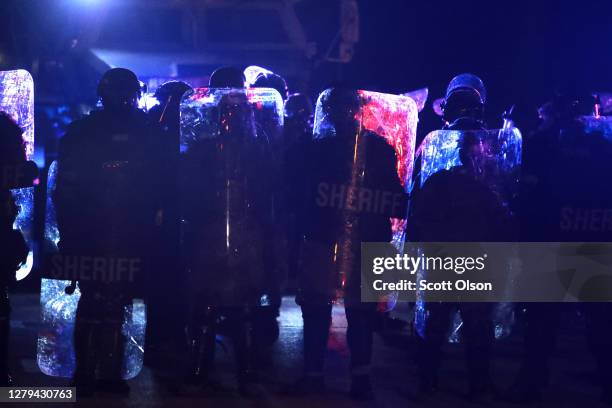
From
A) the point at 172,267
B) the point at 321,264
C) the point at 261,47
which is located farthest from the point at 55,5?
the point at 321,264

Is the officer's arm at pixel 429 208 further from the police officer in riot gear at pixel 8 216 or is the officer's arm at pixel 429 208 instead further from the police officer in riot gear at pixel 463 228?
the police officer in riot gear at pixel 8 216

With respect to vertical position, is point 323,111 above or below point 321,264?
above

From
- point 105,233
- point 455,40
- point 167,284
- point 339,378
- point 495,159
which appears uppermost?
point 455,40

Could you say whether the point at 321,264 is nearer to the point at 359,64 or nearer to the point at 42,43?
the point at 42,43

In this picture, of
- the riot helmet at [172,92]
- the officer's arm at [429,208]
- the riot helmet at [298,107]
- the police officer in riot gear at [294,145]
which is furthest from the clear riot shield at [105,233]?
the riot helmet at [298,107]

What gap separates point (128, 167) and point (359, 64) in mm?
8325

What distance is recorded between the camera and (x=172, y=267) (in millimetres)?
5973

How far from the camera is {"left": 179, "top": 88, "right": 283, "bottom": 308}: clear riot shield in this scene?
4.70 metres

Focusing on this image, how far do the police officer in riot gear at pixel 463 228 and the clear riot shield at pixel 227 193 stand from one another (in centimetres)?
110

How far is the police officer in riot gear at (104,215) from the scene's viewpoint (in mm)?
4625

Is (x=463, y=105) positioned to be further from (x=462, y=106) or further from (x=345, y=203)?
(x=345, y=203)

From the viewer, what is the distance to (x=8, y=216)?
4.63 metres

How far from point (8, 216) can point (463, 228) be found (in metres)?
3.05

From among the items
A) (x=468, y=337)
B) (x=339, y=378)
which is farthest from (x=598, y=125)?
(x=339, y=378)
